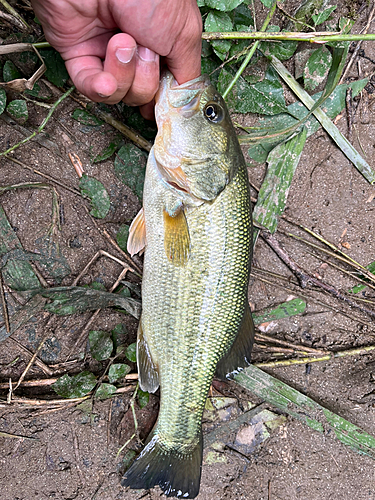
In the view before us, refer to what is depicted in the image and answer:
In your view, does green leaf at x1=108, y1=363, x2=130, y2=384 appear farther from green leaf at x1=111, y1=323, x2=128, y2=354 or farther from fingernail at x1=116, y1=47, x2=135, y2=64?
fingernail at x1=116, y1=47, x2=135, y2=64

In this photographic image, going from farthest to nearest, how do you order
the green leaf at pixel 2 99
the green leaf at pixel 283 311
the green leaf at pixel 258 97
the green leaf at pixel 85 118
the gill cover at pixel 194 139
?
the green leaf at pixel 283 311 < the green leaf at pixel 258 97 < the green leaf at pixel 85 118 < the green leaf at pixel 2 99 < the gill cover at pixel 194 139

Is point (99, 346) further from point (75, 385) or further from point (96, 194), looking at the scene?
point (96, 194)

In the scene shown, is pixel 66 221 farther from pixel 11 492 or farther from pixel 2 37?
pixel 11 492

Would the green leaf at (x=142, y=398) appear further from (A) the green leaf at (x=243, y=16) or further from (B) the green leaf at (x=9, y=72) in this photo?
(A) the green leaf at (x=243, y=16)

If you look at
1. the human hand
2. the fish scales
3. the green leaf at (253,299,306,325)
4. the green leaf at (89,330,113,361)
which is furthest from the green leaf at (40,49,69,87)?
the green leaf at (253,299,306,325)

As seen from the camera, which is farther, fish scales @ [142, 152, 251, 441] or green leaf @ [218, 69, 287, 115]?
green leaf @ [218, 69, 287, 115]

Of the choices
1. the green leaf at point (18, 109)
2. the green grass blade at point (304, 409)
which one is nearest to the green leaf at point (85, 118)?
the green leaf at point (18, 109)

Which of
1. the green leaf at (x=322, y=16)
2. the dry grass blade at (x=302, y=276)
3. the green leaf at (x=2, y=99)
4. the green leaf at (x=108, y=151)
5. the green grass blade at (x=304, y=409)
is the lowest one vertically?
the green grass blade at (x=304, y=409)
